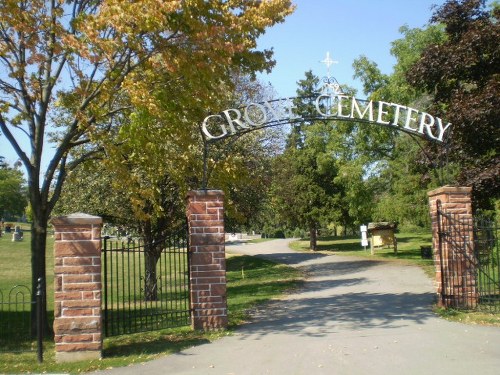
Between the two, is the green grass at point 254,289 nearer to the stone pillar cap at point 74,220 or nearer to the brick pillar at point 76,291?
the brick pillar at point 76,291

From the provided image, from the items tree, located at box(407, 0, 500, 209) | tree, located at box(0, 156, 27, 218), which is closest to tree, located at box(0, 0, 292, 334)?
tree, located at box(407, 0, 500, 209)

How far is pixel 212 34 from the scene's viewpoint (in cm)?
945

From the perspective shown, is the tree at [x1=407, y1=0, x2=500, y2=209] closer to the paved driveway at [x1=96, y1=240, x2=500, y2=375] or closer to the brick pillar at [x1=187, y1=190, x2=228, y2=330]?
the paved driveway at [x1=96, y1=240, x2=500, y2=375]

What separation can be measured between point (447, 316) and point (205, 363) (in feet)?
15.8

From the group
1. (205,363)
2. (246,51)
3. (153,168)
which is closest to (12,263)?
(153,168)

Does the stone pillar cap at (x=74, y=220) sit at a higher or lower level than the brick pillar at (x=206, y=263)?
higher

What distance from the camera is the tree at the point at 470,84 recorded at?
11.6 m

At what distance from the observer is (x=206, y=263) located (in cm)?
909

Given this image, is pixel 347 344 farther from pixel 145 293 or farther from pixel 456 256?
pixel 145 293

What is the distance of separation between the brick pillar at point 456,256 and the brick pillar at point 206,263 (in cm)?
414

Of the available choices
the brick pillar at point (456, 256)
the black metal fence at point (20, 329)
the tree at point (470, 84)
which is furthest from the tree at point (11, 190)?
the brick pillar at point (456, 256)

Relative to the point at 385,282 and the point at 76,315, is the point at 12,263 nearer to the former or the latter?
the point at 385,282

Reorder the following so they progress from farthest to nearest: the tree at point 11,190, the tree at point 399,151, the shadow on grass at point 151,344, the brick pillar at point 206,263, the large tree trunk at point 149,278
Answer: the tree at point 11,190, the tree at point 399,151, the large tree trunk at point 149,278, the brick pillar at point 206,263, the shadow on grass at point 151,344

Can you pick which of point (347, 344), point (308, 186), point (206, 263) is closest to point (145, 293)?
point (206, 263)
